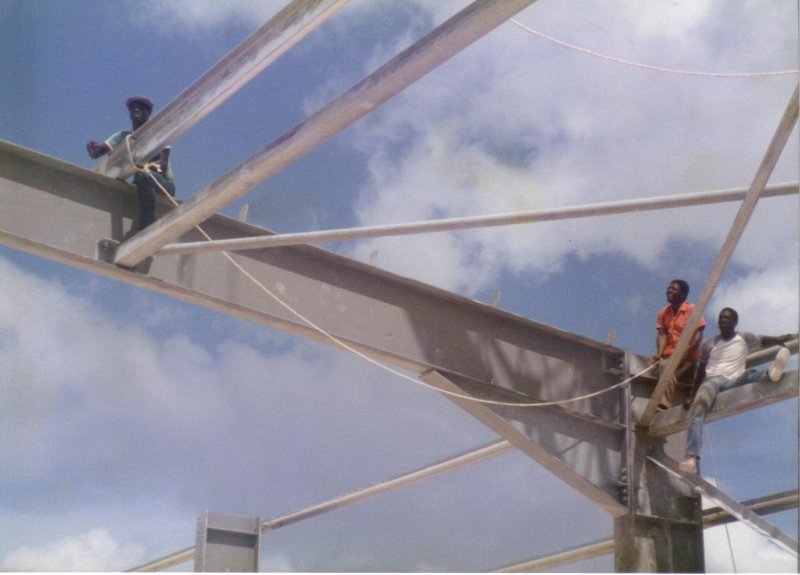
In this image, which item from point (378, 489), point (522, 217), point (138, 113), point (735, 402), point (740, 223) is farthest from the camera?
point (378, 489)

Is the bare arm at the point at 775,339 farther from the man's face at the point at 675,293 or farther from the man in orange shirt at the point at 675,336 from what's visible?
the man's face at the point at 675,293

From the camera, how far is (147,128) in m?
9.92

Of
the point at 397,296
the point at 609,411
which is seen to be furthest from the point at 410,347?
the point at 609,411

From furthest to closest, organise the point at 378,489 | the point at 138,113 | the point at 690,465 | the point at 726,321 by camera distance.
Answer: the point at 378,489, the point at 726,321, the point at 690,465, the point at 138,113

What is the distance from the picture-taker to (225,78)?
9.05 meters

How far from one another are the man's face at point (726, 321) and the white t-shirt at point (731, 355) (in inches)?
4.3

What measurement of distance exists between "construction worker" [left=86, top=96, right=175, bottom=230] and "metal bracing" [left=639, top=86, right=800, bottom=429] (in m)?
4.99

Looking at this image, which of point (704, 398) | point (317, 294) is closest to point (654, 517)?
point (704, 398)

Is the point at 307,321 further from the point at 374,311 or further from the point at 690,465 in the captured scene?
the point at 690,465

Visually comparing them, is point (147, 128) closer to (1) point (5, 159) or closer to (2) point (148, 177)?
(2) point (148, 177)

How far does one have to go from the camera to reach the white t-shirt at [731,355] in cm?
1114

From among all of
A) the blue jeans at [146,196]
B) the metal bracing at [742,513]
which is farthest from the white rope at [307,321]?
the metal bracing at [742,513]

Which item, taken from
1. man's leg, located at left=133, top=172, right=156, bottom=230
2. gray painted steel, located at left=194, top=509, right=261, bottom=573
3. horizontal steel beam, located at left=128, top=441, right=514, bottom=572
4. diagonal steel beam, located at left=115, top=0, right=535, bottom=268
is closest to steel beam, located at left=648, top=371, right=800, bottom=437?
horizontal steel beam, located at left=128, top=441, right=514, bottom=572

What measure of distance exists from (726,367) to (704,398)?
0.43 m
